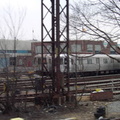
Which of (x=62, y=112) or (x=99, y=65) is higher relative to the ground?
(x=99, y=65)

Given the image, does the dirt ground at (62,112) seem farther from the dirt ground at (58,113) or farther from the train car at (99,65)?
the train car at (99,65)

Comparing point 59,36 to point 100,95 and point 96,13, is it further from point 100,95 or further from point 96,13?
point 100,95

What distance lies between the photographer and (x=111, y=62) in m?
35.2

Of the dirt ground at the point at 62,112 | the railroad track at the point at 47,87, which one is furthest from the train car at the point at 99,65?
the dirt ground at the point at 62,112

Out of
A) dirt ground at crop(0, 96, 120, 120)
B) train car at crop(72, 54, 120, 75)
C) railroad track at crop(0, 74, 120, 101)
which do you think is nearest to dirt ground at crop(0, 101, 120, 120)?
dirt ground at crop(0, 96, 120, 120)

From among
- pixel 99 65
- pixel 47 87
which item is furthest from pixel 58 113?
pixel 99 65

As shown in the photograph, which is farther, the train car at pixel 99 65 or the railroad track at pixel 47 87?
the train car at pixel 99 65

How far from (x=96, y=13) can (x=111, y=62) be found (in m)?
25.2

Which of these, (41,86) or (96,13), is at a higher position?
(96,13)

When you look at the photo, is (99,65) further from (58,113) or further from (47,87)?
(58,113)

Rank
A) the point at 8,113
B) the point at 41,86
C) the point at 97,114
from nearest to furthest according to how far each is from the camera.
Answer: the point at 97,114
the point at 8,113
the point at 41,86

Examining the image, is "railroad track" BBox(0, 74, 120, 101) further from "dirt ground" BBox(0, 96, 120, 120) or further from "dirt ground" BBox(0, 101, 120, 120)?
"dirt ground" BBox(0, 101, 120, 120)

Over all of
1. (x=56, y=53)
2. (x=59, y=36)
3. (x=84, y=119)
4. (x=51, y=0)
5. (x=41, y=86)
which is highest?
(x=51, y=0)

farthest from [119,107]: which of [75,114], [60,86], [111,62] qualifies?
[111,62]
